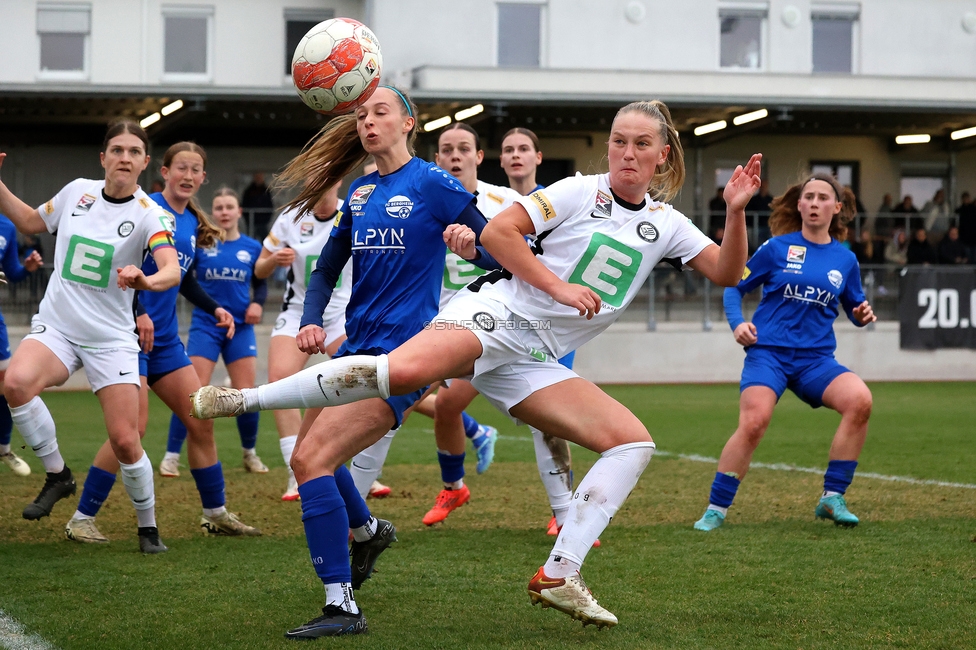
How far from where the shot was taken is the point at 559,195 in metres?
4.33

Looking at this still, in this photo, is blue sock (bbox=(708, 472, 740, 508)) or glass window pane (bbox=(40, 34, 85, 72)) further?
glass window pane (bbox=(40, 34, 85, 72))

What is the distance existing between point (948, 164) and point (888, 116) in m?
4.00

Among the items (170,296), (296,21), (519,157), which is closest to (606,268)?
(519,157)

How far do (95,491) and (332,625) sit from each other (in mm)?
2575

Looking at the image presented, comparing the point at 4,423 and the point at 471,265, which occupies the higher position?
the point at 471,265

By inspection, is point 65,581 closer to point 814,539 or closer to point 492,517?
point 492,517

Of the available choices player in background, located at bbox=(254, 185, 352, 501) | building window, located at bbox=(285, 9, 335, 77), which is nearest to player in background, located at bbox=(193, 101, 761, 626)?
player in background, located at bbox=(254, 185, 352, 501)

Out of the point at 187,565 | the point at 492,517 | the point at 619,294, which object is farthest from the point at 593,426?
the point at 492,517

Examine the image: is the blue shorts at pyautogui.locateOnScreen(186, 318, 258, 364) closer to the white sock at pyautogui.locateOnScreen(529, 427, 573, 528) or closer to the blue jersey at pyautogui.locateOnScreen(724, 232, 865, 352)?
the white sock at pyautogui.locateOnScreen(529, 427, 573, 528)

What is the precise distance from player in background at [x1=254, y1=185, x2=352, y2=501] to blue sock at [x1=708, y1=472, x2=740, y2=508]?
2.92m

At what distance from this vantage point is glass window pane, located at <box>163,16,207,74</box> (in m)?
25.3

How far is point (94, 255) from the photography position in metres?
5.73

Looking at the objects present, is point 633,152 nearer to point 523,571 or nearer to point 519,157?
point 523,571

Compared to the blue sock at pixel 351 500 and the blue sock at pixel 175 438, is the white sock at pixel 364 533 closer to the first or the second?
the blue sock at pixel 351 500
